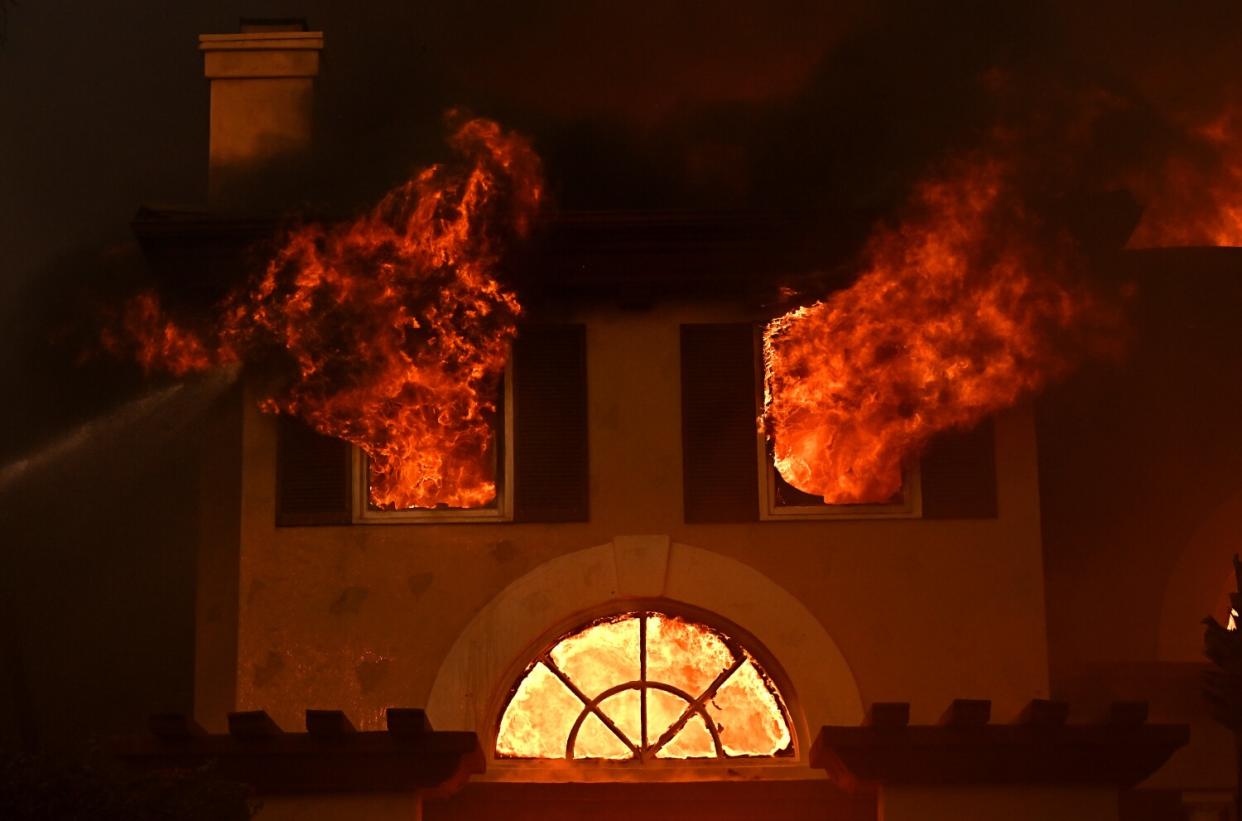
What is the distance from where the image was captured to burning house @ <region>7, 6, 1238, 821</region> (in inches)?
470

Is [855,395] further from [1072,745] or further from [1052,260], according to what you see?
[1072,745]

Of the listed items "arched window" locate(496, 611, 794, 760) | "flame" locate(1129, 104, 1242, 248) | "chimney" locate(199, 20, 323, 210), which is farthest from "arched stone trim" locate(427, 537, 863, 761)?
"flame" locate(1129, 104, 1242, 248)

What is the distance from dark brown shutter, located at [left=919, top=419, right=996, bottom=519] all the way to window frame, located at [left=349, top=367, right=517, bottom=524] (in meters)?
2.89

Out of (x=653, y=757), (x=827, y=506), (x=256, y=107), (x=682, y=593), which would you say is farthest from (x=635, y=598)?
(x=256, y=107)

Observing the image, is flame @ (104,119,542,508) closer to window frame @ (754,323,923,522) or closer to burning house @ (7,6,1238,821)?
burning house @ (7,6,1238,821)

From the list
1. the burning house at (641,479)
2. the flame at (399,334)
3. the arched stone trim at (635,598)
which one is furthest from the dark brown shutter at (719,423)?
the flame at (399,334)

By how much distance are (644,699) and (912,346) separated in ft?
10.2

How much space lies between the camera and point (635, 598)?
12055mm

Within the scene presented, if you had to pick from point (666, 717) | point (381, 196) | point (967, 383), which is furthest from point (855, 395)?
point (381, 196)

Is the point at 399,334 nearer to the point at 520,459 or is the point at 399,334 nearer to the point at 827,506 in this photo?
the point at 520,459

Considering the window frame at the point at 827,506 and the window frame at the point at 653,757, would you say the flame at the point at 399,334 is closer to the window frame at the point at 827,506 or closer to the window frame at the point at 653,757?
the window frame at the point at 653,757

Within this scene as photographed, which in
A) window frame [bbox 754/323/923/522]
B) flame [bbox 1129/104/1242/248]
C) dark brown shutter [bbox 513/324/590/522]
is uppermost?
flame [bbox 1129/104/1242/248]

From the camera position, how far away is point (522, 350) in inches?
497

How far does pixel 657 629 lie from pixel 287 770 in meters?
2.98
